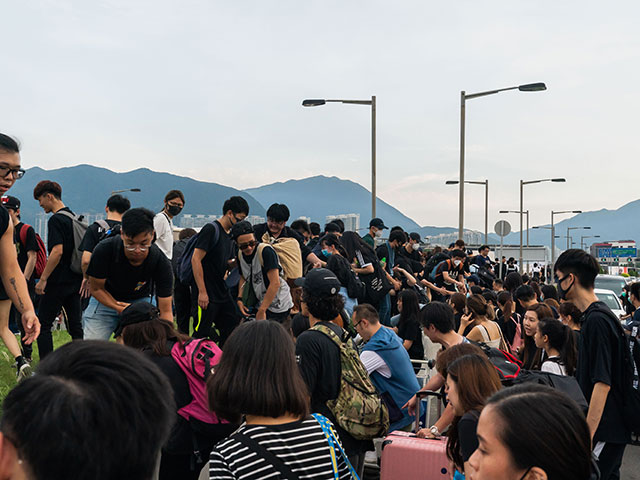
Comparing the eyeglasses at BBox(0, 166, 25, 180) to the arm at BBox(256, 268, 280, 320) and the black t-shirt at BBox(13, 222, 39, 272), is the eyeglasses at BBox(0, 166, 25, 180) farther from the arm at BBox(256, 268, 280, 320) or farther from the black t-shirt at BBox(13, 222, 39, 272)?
the black t-shirt at BBox(13, 222, 39, 272)

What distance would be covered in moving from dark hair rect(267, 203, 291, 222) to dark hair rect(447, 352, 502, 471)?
461 centimetres

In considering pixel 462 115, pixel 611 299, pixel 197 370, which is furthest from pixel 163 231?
pixel 611 299

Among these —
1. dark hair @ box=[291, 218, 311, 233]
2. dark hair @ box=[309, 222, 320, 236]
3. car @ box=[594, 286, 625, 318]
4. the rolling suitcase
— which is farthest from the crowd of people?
car @ box=[594, 286, 625, 318]

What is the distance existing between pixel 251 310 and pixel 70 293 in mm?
2083

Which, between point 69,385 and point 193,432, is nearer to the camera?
point 69,385

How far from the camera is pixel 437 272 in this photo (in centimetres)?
1326

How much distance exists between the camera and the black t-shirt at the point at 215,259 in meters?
6.74

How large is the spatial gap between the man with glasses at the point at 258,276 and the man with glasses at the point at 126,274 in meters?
1.23

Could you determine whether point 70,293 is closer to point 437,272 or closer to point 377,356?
point 377,356

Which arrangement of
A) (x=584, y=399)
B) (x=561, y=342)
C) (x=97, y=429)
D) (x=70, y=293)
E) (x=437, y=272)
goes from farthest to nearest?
(x=437, y=272), (x=70, y=293), (x=561, y=342), (x=584, y=399), (x=97, y=429)

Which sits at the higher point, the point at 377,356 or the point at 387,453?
the point at 377,356

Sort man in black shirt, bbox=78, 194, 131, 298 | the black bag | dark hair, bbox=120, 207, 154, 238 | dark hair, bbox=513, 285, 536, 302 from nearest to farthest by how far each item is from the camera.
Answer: the black bag → dark hair, bbox=120, 207, 154, 238 → man in black shirt, bbox=78, 194, 131, 298 → dark hair, bbox=513, 285, 536, 302

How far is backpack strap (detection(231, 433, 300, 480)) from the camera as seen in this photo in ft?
8.47

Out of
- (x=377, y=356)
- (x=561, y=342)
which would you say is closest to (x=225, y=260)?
(x=377, y=356)
